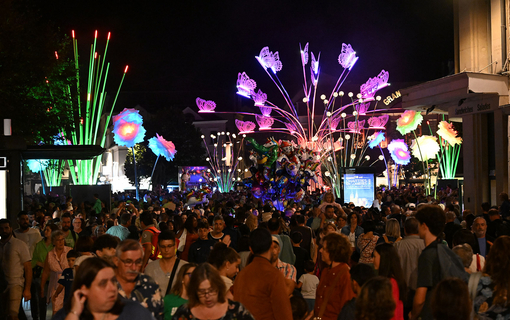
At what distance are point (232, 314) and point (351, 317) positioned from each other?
103 centimetres

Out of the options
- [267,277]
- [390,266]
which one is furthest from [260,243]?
[390,266]

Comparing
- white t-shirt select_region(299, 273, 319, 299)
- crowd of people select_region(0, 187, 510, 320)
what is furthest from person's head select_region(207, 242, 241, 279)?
white t-shirt select_region(299, 273, 319, 299)

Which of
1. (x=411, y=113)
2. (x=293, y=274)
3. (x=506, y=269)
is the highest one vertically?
(x=411, y=113)

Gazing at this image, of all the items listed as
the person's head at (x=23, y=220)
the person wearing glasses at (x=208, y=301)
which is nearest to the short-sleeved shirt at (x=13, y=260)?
the person's head at (x=23, y=220)

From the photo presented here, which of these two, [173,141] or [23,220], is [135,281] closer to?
[23,220]

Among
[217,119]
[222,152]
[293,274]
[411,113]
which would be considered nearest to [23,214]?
[293,274]

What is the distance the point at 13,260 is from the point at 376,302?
6166mm

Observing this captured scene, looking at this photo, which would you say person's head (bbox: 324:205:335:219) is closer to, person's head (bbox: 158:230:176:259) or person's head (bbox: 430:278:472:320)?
person's head (bbox: 158:230:176:259)

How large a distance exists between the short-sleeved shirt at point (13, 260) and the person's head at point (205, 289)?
17.6 ft

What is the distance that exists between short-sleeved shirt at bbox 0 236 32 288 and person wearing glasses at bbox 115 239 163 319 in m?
4.26

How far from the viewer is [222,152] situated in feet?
210

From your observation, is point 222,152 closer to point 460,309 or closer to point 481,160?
point 481,160

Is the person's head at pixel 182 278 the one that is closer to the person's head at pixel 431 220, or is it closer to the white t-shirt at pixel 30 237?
the person's head at pixel 431 220

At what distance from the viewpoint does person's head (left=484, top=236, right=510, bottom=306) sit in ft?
14.7
